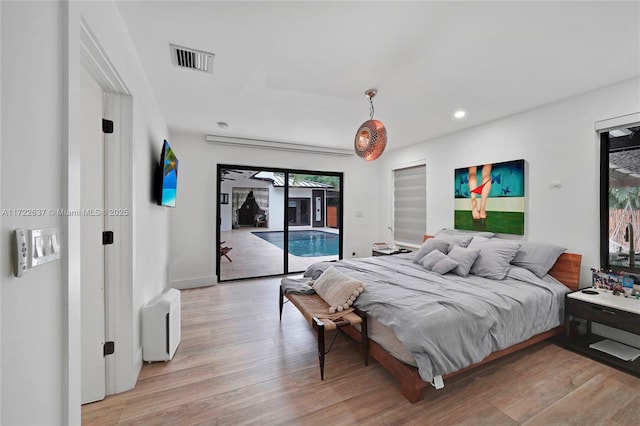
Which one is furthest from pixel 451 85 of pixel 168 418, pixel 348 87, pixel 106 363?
pixel 106 363

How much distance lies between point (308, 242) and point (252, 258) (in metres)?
2.30

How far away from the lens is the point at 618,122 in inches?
98.8

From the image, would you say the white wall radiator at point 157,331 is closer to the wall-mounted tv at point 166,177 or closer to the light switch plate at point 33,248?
the wall-mounted tv at point 166,177

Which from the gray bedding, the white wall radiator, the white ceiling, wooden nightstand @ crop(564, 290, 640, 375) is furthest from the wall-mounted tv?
wooden nightstand @ crop(564, 290, 640, 375)

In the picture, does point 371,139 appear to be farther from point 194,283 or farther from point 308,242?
point 308,242

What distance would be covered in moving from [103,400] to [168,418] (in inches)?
22.4

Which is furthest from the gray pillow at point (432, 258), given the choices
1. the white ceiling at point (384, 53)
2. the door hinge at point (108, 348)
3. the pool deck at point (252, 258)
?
the door hinge at point (108, 348)

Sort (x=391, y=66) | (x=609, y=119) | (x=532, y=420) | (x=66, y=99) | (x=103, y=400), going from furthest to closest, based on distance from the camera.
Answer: (x=609, y=119) → (x=391, y=66) → (x=103, y=400) → (x=532, y=420) → (x=66, y=99)

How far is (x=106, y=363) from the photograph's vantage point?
1.85m

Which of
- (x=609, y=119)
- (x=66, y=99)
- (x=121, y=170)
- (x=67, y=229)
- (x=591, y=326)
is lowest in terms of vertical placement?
(x=591, y=326)

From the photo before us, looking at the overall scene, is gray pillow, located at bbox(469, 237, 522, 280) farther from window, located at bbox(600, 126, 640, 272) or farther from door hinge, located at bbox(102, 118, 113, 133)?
door hinge, located at bbox(102, 118, 113, 133)

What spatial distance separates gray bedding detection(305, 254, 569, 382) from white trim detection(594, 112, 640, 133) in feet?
5.34

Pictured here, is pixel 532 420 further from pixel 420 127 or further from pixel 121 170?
pixel 420 127

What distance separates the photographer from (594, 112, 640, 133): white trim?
2.42m
